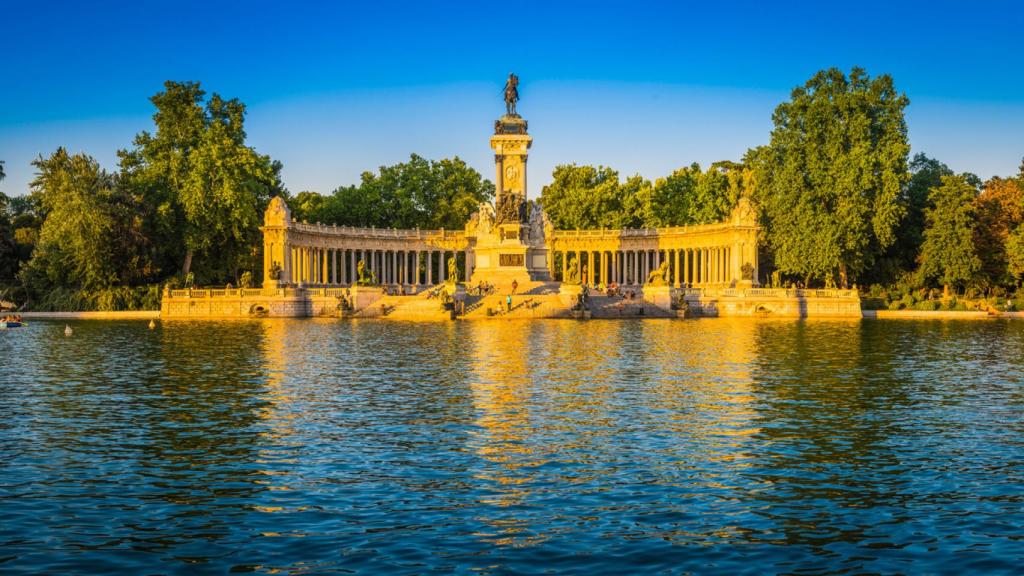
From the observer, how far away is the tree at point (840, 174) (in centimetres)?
7950

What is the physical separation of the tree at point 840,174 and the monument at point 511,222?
22.4 metres

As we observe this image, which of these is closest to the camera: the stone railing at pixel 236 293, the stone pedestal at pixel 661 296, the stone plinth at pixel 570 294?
the stone plinth at pixel 570 294

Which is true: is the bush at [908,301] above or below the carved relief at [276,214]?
below

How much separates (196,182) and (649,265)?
51547mm

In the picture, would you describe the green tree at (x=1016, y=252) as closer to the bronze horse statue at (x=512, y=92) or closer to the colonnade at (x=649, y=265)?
the colonnade at (x=649, y=265)

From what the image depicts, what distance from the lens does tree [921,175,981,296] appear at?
80125 mm

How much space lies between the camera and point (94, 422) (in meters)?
20.9

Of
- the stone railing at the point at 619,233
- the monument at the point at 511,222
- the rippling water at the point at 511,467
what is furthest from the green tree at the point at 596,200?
the rippling water at the point at 511,467

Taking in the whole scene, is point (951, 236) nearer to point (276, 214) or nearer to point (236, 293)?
point (276, 214)

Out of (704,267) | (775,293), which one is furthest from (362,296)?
(704,267)

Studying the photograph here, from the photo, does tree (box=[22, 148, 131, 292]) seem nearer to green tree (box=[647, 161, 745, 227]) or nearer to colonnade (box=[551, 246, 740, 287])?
colonnade (box=[551, 246, 740, 287])

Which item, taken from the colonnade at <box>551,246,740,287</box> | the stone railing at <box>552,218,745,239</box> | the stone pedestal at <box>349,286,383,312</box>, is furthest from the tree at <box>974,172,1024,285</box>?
the stone pedestal at <box>349,286,383,312</box>

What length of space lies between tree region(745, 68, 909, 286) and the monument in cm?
2237

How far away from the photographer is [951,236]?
80.8 m
